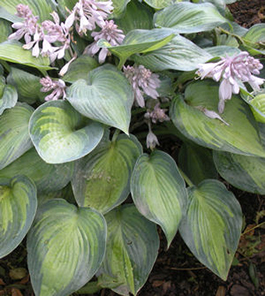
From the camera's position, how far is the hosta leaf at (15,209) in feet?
3.55

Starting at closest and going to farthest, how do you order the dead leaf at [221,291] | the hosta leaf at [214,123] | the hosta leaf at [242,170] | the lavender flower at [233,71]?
the lavender flower at [233,71], the hosta leaf at [214,123], the hosta leaf at [242,170], the dead leaf at [221,291]

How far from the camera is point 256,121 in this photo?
47.1 inches

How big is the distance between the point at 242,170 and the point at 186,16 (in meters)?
0.61

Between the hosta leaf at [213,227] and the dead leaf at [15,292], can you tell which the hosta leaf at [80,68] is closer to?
the hosta leaf at [213,227]

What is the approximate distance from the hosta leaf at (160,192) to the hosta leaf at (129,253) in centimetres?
13

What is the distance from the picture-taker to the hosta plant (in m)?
1.09

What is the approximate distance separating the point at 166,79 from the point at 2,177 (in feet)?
2.25

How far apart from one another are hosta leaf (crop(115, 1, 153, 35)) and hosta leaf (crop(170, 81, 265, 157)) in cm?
41

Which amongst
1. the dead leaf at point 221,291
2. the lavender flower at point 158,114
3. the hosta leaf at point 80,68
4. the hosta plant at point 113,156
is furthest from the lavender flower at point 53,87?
the dead leaf at point 221,291

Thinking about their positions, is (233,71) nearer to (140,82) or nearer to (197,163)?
(140,82)

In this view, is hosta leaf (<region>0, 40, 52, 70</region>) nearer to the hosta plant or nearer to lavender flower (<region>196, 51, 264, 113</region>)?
the hosta plant

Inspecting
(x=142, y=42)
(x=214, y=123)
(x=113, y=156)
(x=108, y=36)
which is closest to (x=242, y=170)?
Answer: (x=214, y=123)

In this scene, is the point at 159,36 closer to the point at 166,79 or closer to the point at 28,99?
the point at 166,79

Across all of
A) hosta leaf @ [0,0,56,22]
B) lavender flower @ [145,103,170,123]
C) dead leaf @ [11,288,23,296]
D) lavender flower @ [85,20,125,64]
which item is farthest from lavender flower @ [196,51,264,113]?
dead leaf @ [11,288,23,296]
